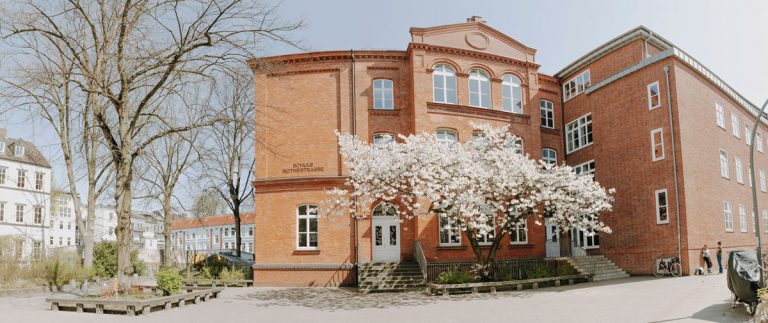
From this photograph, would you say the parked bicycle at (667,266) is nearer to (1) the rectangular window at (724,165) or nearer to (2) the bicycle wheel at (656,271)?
(2) the bicycle wheel at (656,271)

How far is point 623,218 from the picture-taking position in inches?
944

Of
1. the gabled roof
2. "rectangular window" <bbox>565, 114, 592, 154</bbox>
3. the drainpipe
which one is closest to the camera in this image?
the drainpipe

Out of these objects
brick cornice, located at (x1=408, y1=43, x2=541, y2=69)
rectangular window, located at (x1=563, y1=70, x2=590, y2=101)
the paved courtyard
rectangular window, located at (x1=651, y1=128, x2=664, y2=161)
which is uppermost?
brick cornice, located at (x1=408, y1=43, x2=541, y2=69)

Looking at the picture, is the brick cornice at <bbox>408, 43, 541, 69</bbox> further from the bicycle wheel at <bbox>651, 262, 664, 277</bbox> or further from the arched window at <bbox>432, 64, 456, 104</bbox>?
the bicycle wheel at <bbox>651, 262, 664, 277</bbox>

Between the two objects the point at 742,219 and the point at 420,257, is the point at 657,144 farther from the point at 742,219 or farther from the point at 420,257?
the point at 420,257

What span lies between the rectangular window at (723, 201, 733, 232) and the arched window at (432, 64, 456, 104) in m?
13.6

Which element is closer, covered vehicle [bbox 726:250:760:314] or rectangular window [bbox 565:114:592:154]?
covered vehicle [bbox 726:250:760:314]

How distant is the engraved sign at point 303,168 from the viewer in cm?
2322

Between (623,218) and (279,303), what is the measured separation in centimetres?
1620

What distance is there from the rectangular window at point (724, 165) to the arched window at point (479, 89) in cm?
1138

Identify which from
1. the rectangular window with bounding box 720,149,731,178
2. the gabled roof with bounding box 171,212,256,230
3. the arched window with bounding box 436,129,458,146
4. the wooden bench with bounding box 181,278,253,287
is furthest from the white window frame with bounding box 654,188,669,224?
the gabled roof with bounding box 171,212,256,230

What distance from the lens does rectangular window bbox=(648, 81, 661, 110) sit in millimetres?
22875

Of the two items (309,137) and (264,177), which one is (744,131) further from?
(264,177)

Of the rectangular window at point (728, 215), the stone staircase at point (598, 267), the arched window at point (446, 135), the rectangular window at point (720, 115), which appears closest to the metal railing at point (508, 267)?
the stone staircase at point (598, 267)
